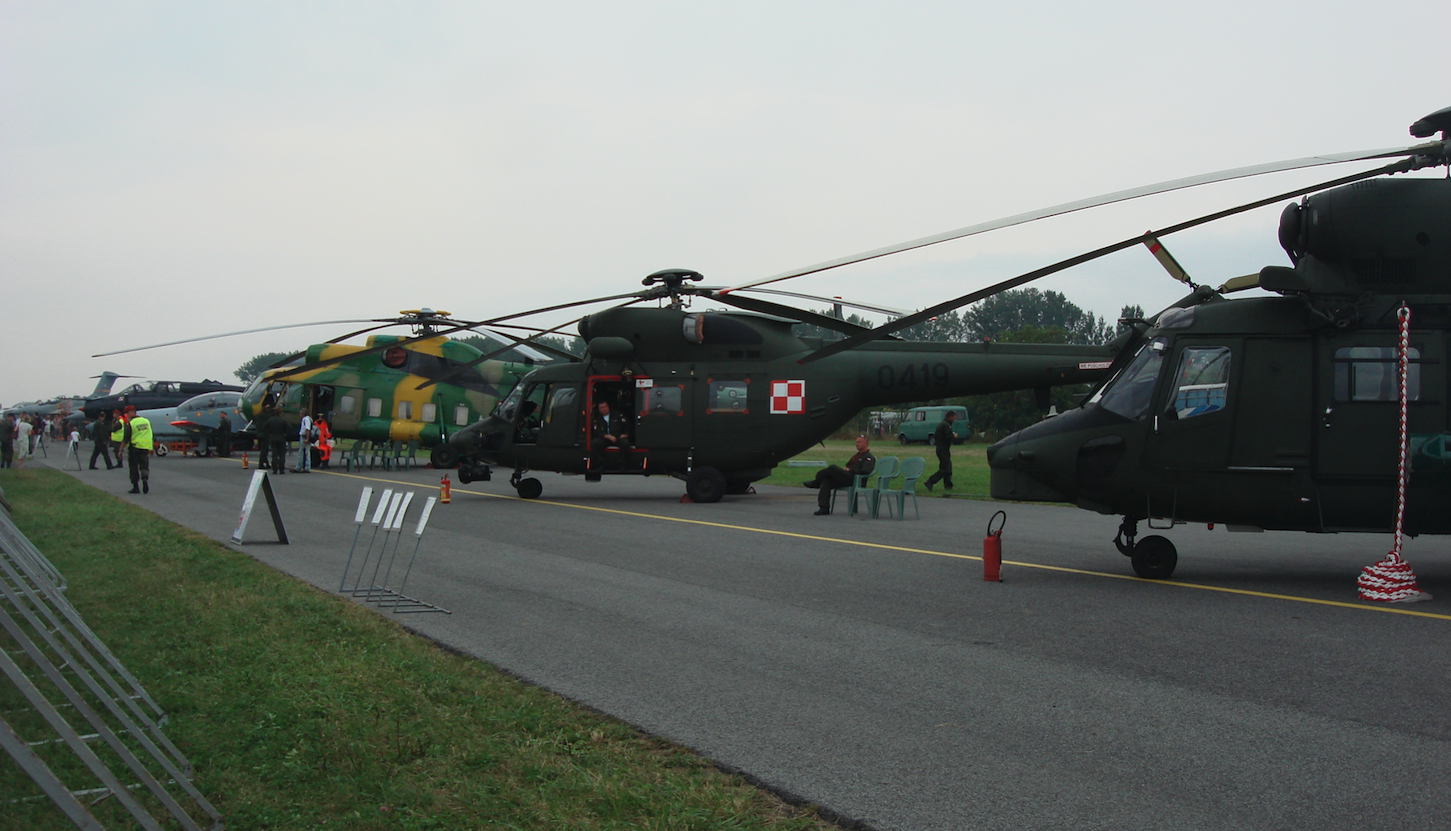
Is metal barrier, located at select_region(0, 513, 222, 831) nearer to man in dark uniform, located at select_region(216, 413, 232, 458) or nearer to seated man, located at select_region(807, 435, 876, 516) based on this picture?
seated man, located at select_region(807, 435, 876, 516)

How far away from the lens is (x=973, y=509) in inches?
740

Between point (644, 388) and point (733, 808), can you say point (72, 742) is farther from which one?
point (644, 388)

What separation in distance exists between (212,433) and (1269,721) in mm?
42258

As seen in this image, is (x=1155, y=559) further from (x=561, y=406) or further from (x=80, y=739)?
(x=561, y=406)

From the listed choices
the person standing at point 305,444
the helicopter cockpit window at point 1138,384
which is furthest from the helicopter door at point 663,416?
the person standing at point 305,444

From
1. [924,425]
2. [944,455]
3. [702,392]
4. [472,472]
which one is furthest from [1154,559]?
[924,425]

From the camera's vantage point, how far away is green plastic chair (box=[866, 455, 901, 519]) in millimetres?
17047

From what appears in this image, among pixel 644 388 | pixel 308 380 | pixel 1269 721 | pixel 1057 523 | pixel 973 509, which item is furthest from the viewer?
pixel 308 380

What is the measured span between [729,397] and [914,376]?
3414 mm

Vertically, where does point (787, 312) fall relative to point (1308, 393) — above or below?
above

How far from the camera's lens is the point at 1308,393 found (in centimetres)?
977

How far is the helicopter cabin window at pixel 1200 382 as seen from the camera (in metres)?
9.98

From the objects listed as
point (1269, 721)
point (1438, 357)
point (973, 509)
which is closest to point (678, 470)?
point (973, 509)

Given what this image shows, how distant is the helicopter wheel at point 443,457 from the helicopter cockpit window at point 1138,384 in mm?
22219
